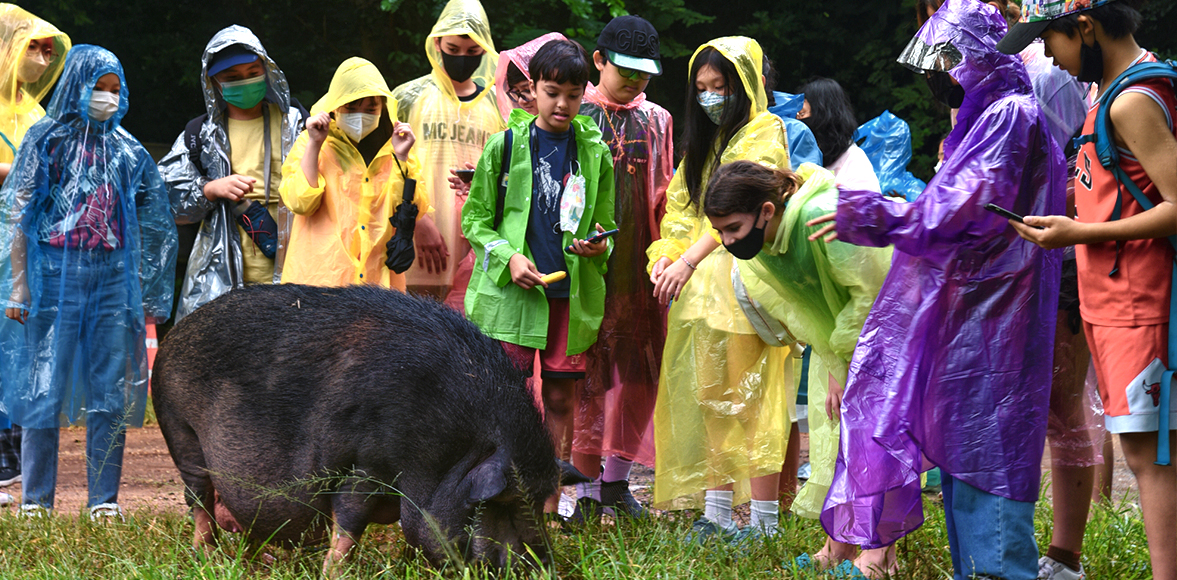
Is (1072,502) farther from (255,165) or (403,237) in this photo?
(255,165)

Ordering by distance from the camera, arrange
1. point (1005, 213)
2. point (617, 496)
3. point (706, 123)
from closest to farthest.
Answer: point (1005, 213), point (706, 123), point (617, 496)

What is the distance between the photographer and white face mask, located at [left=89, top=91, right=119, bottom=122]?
4.38 meters

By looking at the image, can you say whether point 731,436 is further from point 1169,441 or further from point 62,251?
point 62,251

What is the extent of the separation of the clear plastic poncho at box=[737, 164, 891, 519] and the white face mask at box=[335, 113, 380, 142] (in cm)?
174

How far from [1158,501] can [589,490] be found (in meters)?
2.26


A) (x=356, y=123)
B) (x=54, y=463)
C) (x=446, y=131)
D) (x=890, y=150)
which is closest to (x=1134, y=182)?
(x=356, y=123)

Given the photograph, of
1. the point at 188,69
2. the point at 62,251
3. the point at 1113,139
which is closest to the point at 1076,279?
the point at 1113,139

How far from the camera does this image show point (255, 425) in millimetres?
3166

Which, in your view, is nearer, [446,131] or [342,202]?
[342,202]

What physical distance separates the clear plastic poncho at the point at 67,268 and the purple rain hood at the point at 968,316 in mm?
3037

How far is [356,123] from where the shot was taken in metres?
4.30

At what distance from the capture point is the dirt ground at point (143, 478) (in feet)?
15.8

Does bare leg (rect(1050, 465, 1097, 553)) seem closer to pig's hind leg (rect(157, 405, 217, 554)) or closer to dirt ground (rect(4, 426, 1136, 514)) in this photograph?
dirt ground (rect(4, 426, 1136, 514))

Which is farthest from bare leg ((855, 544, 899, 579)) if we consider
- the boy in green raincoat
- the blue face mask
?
the blue face mask
